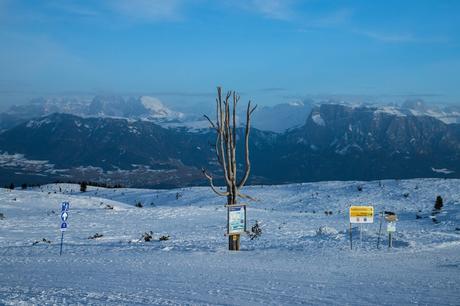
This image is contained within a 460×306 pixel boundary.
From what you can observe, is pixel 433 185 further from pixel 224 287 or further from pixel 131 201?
pixel 224 287

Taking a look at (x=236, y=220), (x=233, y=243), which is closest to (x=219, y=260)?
(x=236, y=220)

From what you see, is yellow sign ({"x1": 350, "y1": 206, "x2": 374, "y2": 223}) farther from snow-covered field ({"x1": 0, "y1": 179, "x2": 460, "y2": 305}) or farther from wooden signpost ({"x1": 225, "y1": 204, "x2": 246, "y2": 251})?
wooden signpost ({"x1": 225, "y1": 204, "x2": 246, "y2": 251})

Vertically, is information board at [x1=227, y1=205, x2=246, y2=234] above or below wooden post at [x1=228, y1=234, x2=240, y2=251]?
above

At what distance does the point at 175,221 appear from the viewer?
3069 centimetres

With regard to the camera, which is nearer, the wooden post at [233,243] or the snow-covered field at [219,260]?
the snow-covered field at [219,260]

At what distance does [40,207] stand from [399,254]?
29262 millimetres

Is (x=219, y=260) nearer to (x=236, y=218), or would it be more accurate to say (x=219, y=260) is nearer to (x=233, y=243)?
(x=236, y=218)

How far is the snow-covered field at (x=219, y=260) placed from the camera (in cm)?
988

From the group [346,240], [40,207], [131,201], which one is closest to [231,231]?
[346,240]

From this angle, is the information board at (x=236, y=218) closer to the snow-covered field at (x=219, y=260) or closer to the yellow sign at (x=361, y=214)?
the snow-covered field at (x=219, y=260)

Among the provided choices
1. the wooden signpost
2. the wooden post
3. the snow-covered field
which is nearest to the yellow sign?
the snow-covered field

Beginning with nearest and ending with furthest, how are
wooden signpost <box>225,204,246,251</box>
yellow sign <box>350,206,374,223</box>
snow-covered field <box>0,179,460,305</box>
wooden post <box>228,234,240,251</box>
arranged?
1. snow-covered field <box>0,179,460,305</box>
2. wooden signpost <box>225,204,246,251</box>
3. yellow sign <box>350,206,374,223</box>
4. wooden post <box>228,234,240,251</box>

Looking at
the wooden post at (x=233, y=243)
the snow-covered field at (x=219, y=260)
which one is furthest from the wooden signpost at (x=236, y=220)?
the snow-covered field at (x=219, y=260)

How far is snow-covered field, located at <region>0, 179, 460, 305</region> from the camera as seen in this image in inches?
389
